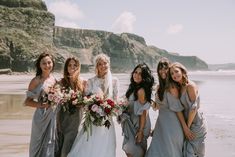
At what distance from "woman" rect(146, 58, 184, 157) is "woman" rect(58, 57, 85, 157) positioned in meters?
1.40

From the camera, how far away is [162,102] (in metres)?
→ 6.37

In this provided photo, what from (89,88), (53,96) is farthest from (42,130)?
(89,88)

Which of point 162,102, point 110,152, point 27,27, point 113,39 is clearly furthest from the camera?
point 113,39

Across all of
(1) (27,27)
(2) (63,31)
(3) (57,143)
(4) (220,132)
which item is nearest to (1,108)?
(4) (220,132)

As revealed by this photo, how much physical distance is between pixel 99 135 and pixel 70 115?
0.63 m

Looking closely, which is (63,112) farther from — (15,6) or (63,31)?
(63,31)

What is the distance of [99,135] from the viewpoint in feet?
22.0

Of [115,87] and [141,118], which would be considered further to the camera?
[115,87]

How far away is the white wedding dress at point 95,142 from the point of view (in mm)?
6641

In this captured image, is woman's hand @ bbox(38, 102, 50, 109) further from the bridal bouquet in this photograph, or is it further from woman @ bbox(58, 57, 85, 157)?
the bridal bouquet

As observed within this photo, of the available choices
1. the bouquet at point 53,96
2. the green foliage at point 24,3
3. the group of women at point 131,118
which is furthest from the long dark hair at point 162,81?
the green foliage at point 24,3

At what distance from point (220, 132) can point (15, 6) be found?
105 metres

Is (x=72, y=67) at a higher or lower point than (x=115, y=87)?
higher

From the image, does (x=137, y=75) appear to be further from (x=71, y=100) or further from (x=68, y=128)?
(x=68, y=128)
